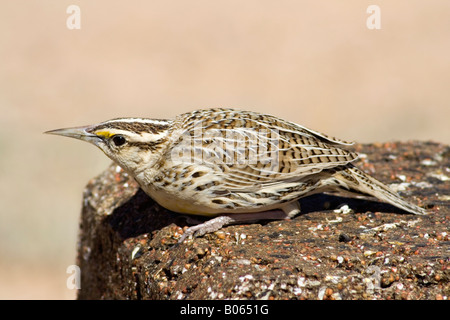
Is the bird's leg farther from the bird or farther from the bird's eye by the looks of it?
the bird's eye

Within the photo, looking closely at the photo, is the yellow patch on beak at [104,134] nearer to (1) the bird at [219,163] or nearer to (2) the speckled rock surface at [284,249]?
(1) the bird at [219,163]

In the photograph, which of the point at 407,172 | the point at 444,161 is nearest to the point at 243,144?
the point at 407,172

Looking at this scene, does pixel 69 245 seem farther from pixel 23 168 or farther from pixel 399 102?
pixel 399 102

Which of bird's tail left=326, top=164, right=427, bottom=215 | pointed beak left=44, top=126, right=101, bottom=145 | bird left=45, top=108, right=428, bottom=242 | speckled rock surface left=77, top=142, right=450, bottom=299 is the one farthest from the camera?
bird's tail left=326, top=164, right=427, bottom=215

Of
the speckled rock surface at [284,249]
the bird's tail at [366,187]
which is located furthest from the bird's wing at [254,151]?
the speckled rock surface at [284,249]

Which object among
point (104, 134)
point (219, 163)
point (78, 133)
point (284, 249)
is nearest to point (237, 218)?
point (219, 163)

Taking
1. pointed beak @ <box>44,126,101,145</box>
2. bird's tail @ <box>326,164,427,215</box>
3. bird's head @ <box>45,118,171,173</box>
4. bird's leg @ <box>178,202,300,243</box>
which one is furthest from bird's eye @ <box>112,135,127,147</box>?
bird's tail @ <box>326,164,427,215</box>

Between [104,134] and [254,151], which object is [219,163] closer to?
[254,151]
